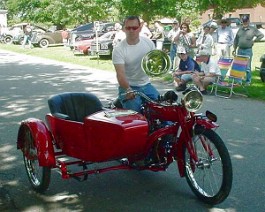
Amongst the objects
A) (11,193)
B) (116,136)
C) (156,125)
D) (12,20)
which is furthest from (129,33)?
(12,20)

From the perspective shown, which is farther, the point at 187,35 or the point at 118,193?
the point at 187,35

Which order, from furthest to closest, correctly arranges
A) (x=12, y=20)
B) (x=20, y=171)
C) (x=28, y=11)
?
1. (x=12, y=20)
2. (x=28, y=11)
3. (x=20, y=171)

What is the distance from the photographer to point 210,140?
13.1 feet

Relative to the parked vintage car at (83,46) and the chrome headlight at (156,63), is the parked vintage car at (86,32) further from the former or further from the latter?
the chrome headlight at (156,63)

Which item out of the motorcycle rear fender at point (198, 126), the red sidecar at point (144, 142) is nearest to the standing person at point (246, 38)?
the red sidecar at point (144, 142)

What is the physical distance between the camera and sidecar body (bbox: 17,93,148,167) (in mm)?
3949

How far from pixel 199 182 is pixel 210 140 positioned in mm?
621

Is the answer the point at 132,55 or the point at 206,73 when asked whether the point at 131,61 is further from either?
the point at 206,73

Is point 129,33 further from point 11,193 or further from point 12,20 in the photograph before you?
point 12,20

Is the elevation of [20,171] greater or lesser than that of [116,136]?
lesser

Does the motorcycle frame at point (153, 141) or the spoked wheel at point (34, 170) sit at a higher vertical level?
the motorcycle frame at point (153, 141)

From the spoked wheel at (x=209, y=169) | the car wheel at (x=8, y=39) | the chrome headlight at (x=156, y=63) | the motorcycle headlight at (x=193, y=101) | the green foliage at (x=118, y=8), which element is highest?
the green foliage at (x=118, y=8)

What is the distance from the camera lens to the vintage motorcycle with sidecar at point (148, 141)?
13.0 feet

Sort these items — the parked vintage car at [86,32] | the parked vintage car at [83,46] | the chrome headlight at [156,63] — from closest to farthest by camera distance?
the chrome headlight at [156,63] < the parked vintage car at [83,46] < the parked vintage car at [86,32]
